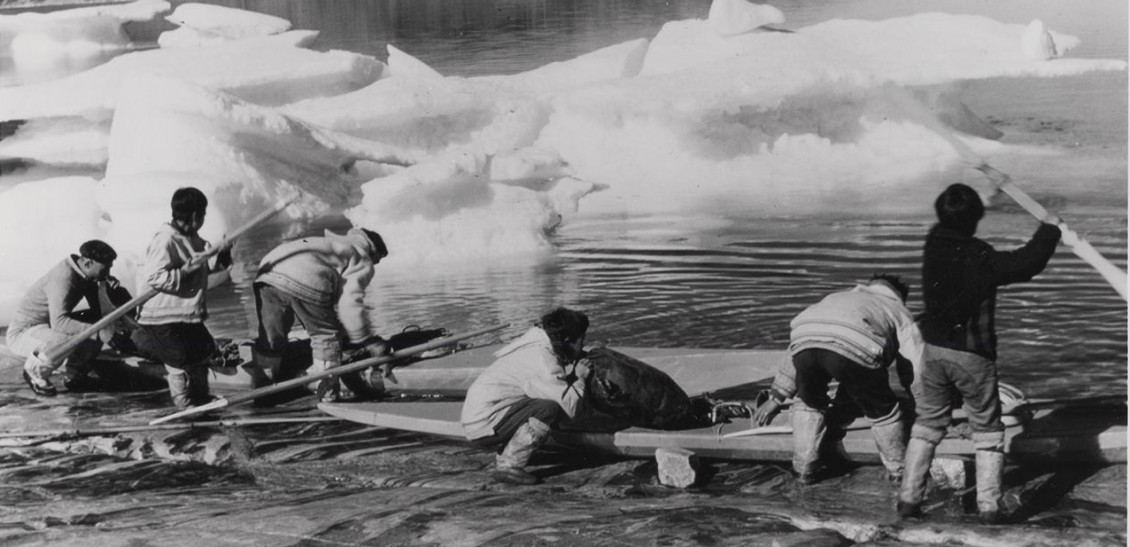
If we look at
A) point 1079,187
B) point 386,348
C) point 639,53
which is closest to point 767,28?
point 639,53

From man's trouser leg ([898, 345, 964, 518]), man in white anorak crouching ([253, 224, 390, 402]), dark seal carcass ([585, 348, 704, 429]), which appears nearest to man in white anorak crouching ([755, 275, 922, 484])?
man's trouser leg ([898, 345, 964, 518])

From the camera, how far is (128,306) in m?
5.79

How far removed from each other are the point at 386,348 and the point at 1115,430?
292cm

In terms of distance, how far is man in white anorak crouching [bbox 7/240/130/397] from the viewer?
21.1 feet

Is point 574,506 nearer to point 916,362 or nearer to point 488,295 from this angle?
point 916,362

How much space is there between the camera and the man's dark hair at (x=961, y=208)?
3910 mm

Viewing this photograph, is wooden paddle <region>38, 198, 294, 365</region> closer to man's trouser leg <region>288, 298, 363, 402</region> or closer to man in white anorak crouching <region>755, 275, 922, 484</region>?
man's trouser leg <region>288, 298, 363, 402</region>

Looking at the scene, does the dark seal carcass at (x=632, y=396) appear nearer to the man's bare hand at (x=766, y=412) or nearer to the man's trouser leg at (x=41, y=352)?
the man's bare hand at (x=766, y=412)

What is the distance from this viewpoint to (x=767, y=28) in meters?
7.90

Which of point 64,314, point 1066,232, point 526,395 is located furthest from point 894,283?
point 64,314

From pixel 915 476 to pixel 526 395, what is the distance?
1421 mm

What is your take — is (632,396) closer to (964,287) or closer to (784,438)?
(784,438)

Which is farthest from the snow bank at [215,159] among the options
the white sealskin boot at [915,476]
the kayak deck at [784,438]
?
the white sealskin boot at [915,476]

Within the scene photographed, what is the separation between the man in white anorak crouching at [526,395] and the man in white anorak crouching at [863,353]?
795mm
